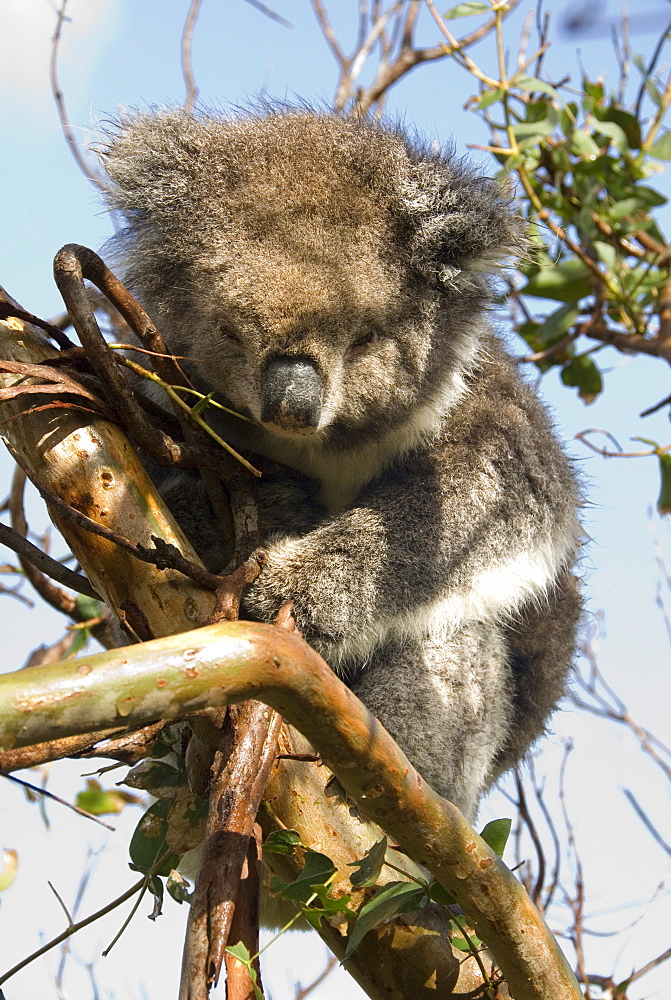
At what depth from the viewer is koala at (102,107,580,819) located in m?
2.37

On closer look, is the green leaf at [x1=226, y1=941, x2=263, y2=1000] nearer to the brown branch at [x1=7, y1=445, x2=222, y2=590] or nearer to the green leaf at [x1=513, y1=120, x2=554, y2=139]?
the brown branch at [x1=7, y1=445, x2=222, y2=590]

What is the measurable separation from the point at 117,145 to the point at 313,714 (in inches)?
75.3

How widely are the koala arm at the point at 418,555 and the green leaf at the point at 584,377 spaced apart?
469 mm

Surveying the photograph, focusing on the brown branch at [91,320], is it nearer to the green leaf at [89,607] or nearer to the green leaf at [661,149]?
the green leaf at [661,149]

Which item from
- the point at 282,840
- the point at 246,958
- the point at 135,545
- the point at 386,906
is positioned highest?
the point at 135,545

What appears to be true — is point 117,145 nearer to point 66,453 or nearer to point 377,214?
point 377,214

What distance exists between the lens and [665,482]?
2121mm

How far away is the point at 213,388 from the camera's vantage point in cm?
247

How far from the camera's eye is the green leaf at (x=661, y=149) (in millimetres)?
2021

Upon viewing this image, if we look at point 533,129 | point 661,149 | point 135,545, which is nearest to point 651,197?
point 661,149

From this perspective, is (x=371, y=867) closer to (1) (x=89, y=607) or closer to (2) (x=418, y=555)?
(2) (x=418, y=555)

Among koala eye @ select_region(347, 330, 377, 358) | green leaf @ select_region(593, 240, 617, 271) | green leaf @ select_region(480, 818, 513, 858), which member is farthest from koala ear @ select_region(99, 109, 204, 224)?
green leaf @ select_region(480, 818, 513, 858)

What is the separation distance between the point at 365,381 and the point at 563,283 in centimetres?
63

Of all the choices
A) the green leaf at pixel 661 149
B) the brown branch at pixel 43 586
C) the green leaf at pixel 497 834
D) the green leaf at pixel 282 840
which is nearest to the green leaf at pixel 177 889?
the green leaf at pixel 282 840
